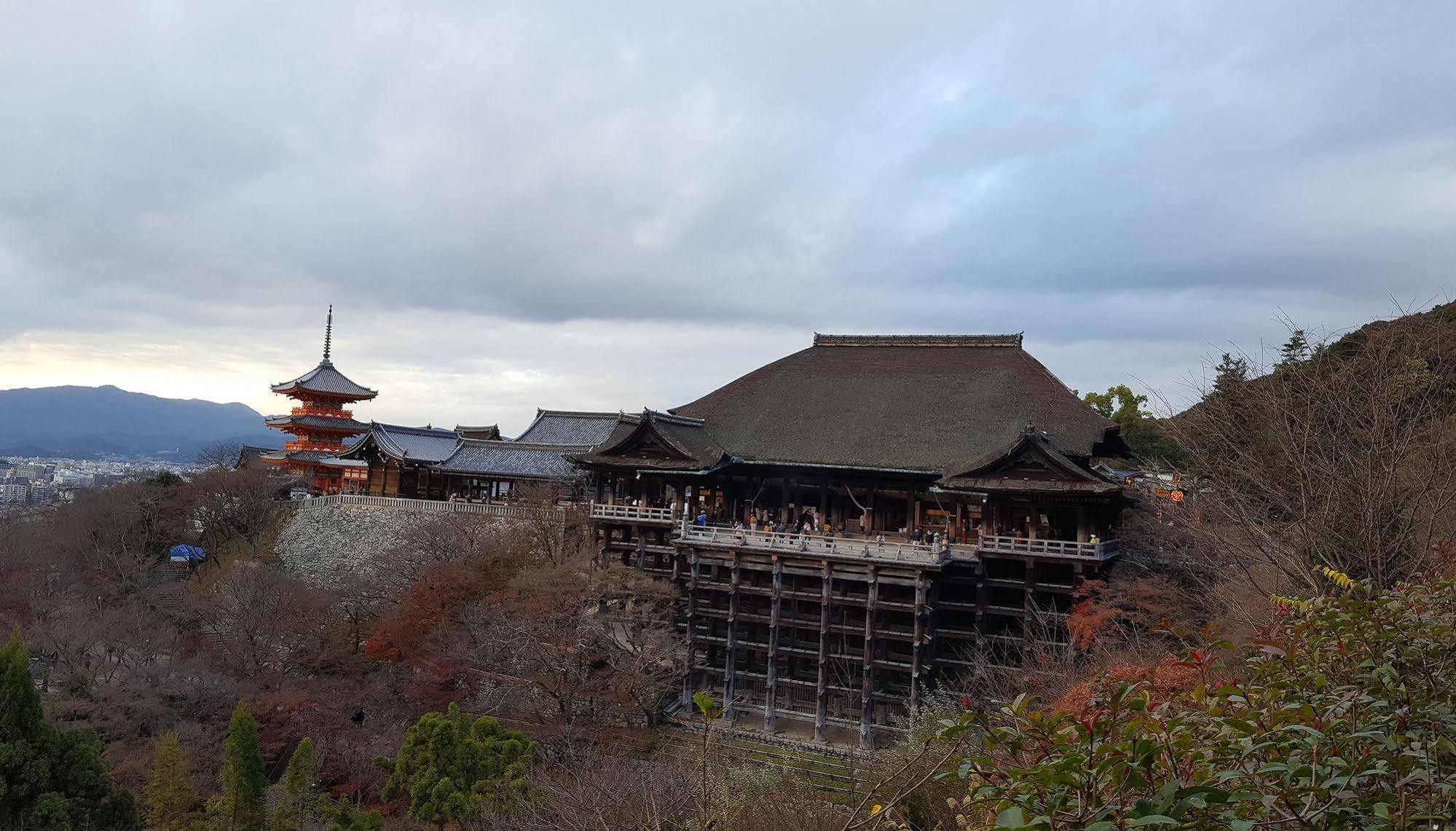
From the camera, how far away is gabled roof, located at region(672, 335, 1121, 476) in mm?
26578

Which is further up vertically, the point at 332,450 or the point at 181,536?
the point at 332,450

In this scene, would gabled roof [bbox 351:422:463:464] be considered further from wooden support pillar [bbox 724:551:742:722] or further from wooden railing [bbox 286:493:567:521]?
wooden support pillar [bbox 724:551:742:722]

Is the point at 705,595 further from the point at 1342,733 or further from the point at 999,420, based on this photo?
the point at 1342,733

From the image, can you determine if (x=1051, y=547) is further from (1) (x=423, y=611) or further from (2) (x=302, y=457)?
(2) (x=302, y=457)

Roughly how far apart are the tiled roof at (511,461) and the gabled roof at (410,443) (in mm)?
1449

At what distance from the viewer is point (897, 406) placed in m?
29.2

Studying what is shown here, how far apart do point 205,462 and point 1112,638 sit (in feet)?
216

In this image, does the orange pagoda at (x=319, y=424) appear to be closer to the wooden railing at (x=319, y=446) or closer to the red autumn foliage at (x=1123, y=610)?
the wooden railing at (x=319, y=446)

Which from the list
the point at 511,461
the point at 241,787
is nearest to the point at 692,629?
the point at 241,787

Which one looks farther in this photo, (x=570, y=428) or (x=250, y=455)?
(x=250, y=455)

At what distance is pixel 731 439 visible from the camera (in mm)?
29484

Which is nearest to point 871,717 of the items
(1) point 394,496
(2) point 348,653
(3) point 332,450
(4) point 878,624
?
(4) point 878,624

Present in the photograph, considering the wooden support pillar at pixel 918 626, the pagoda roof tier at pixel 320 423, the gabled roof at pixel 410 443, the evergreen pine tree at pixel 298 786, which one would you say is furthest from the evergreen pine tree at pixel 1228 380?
the pagoda roof tier at pixel 320 423

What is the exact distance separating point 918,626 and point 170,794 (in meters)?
17.3
